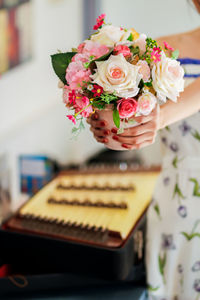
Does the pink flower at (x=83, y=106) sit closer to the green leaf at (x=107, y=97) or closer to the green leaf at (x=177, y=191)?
the green leaf at (x=107, y=97)

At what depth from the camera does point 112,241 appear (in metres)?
1.09

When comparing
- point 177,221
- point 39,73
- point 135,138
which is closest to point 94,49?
point 135,138

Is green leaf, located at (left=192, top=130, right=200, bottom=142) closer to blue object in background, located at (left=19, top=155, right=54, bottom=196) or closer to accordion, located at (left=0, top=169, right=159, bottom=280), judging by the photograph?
accordion, located at (left=0, top=169, right=159, bottom=280)

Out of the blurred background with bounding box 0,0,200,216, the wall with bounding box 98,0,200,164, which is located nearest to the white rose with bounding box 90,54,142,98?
the blurred background with bounding box 0,0,200,216

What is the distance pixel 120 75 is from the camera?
0.79 m

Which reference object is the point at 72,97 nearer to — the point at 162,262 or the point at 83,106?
the point at 83,106

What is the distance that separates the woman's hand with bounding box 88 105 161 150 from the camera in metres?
0.93

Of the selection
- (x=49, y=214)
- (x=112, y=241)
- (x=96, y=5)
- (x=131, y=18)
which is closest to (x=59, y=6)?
(x=96, y=5)

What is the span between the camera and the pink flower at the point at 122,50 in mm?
813

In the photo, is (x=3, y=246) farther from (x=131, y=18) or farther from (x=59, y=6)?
(x=131, y=18)

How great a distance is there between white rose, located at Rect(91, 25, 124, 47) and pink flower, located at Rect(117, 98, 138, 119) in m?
0.12

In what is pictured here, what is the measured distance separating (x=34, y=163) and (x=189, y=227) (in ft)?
3.56

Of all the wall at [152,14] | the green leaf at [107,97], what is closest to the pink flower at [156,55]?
the green leaf at [107,97]

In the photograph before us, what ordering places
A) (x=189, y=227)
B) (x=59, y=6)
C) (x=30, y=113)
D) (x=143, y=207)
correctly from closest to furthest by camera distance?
(x=189, y=227) → (x=143, y=207) → (x=30, y=113) → (x=59, y=6)
